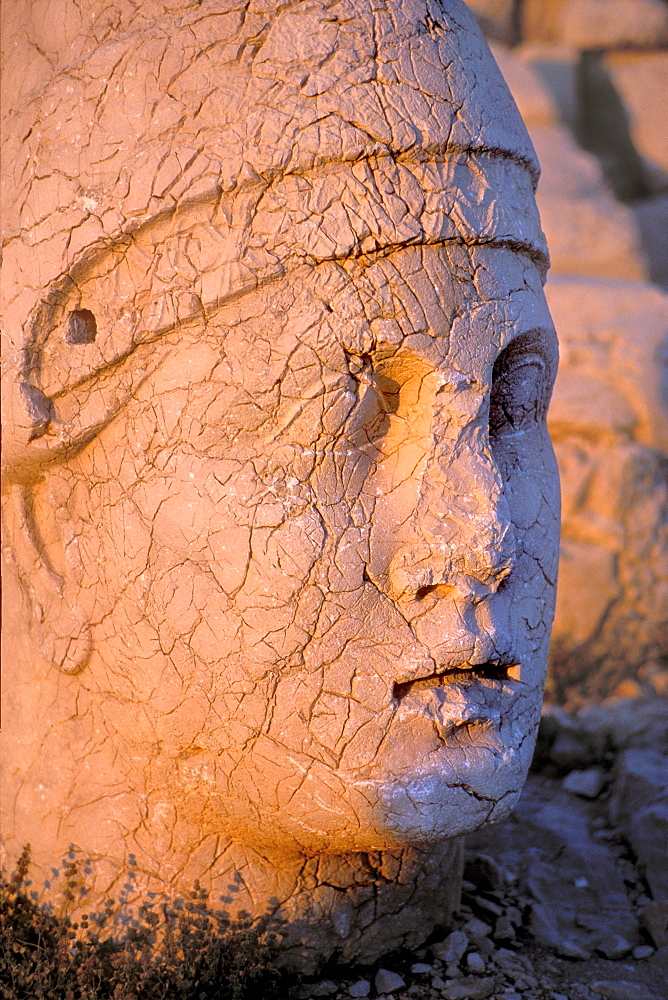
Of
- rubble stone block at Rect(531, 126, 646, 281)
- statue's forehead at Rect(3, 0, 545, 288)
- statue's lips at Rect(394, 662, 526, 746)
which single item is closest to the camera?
statue's forehead at Rect(3, 0, 545, 288)

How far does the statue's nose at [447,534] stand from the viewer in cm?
243

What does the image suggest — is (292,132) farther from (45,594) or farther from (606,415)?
(606,415)

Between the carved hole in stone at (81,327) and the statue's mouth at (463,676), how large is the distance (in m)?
1.25

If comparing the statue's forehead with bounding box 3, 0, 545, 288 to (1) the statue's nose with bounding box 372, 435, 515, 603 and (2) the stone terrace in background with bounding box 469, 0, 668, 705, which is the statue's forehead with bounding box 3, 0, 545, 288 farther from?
(2) the stone terrace in background with bounding box 469, 0, 668, 705

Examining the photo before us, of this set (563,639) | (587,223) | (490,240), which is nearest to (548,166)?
(587,223)

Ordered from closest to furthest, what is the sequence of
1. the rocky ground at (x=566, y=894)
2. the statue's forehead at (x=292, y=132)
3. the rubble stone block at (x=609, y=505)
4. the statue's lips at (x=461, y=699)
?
1. the statue's forehead at (x=292, y=132)
2. the statue's lips at (x=461, y=699)
3. the rocky ground at (x=566, y=894)
4. the rubble stone block at (x=609, y=505)

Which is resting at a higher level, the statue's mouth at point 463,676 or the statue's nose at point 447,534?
the statue's nose at point 447,534

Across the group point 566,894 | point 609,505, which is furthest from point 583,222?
point 566,894

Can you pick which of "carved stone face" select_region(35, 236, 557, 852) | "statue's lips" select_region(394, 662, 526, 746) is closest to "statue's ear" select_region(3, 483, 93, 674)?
"carved stone face" select_region(35, 236, 557, 852)

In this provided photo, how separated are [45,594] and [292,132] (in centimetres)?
150

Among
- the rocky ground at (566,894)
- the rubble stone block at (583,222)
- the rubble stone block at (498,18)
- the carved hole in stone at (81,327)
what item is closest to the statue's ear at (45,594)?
the carved hole in stone at (81,327)

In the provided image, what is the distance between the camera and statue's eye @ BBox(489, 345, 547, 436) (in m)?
2.69

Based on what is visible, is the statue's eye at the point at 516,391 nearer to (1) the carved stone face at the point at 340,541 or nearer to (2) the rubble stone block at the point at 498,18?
(1) the carved stone face at the point at 340,541

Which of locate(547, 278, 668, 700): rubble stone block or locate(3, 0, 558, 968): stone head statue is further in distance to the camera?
locate(547, 278, 668, 700): rubble stone block
